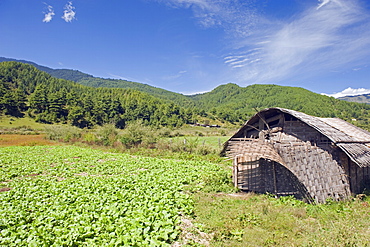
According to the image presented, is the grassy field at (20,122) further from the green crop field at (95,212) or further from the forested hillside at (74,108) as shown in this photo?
the green crop field at (95,212)

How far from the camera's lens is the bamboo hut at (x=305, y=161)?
7.18m

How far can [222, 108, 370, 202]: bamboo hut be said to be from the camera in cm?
718

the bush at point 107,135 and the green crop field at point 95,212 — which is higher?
the bush at point 107,135

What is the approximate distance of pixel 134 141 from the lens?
25438mm

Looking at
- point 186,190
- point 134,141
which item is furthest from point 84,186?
point 134,141

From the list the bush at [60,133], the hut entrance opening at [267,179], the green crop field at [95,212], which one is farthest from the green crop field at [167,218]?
the bush at [60,133]

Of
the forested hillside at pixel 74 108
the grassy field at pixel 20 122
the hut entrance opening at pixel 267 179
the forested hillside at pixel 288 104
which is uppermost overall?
the forested hillside at pixel 288 104

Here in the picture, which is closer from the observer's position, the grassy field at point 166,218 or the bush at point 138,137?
the grassy field at point 166,218

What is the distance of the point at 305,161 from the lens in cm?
745

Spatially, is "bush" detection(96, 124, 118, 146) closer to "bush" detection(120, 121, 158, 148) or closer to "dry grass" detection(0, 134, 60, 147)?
"bush" detection(120, 121, 158, 148)

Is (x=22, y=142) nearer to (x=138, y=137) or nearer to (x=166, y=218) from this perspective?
(x=138, y=137)

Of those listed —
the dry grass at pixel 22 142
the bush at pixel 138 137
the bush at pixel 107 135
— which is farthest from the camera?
the dry grass at pixel 22 142

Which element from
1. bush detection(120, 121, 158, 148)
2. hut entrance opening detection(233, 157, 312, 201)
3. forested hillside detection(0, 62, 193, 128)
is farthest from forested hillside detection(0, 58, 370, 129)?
hut entrance opening detection(233, 157, 312, 201)

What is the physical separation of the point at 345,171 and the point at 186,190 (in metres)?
5.80
